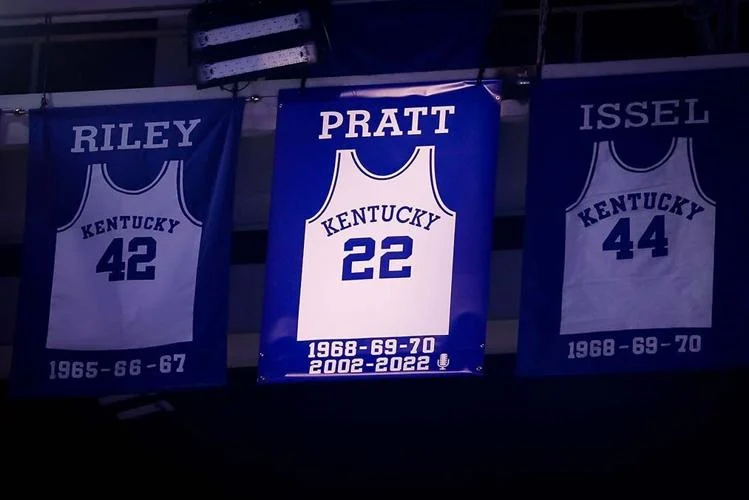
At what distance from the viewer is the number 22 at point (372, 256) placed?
8.36 metres

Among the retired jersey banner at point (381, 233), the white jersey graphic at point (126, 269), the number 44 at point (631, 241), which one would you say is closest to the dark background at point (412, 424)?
the retired jersey banner at point (381, 233)

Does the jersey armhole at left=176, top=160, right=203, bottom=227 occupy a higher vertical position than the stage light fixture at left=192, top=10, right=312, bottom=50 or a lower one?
lower

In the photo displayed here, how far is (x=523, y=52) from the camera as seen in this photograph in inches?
384

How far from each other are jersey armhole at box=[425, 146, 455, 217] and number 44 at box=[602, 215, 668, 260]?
0.95 metres

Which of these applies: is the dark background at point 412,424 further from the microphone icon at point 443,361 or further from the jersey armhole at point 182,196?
the microphone icon at point 443,361

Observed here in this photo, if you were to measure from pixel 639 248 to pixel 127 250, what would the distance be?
315 cm

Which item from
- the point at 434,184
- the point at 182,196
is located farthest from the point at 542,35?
the point at 182,196

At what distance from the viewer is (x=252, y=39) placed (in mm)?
9219

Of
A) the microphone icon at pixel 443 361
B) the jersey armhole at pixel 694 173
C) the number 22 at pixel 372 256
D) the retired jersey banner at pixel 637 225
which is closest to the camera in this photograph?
the retired jersey banner at pixel 637 225

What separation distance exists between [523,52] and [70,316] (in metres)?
3.53

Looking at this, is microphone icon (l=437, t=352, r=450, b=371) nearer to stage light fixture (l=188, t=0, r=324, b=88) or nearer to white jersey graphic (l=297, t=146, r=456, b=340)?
white jersey graphic (l=297, t=146, r=456, b=340)

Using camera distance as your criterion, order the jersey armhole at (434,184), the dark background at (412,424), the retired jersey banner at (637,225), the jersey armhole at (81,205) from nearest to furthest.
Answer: the retired jersey banner at (637,225) → the jersey armhole at (434,184) → the jersey armhole at (81,205) → the dark background at (412,424)

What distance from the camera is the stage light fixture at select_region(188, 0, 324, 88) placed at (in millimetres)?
9102

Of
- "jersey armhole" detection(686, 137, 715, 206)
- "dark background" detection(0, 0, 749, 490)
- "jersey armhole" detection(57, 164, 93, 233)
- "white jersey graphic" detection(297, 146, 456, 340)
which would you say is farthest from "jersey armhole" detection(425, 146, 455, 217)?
"jersey armhole" detection(57, 164, 93, 233)
